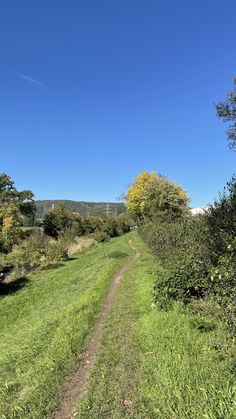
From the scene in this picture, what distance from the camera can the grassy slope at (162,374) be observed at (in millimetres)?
5246

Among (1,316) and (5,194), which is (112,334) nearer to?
(1,316)

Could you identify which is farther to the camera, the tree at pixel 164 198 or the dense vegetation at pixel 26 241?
the tree at pixel 164 198

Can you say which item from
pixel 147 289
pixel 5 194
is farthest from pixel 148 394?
pixel 5 194

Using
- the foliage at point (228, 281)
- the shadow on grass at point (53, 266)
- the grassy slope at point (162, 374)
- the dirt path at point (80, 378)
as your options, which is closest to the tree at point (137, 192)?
the shadow on grass at point (53, 266)

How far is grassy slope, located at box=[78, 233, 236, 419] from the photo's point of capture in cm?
525

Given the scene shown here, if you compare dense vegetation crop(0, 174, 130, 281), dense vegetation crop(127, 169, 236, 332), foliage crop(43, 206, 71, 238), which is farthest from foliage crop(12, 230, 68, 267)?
foliage crop(43, 206, 71, 238)

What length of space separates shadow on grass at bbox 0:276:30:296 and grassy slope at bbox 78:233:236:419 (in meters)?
13.9

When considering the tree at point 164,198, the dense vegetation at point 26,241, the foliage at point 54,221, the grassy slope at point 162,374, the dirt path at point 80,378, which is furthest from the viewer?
the foliage at point 54,221

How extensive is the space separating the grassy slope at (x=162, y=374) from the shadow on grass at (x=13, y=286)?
13893mm

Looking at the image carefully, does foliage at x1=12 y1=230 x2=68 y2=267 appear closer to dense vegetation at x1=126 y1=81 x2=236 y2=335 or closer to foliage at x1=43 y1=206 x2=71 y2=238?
dense vegetation at x1=126 y1=81 x2=236 y2=335

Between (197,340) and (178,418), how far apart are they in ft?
8.83

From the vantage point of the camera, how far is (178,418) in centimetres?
498

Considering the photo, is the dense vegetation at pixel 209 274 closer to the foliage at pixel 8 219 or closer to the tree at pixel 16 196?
the foliage at pixel 8 219

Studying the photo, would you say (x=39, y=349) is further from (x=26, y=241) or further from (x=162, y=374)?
(x=26, y=241)
